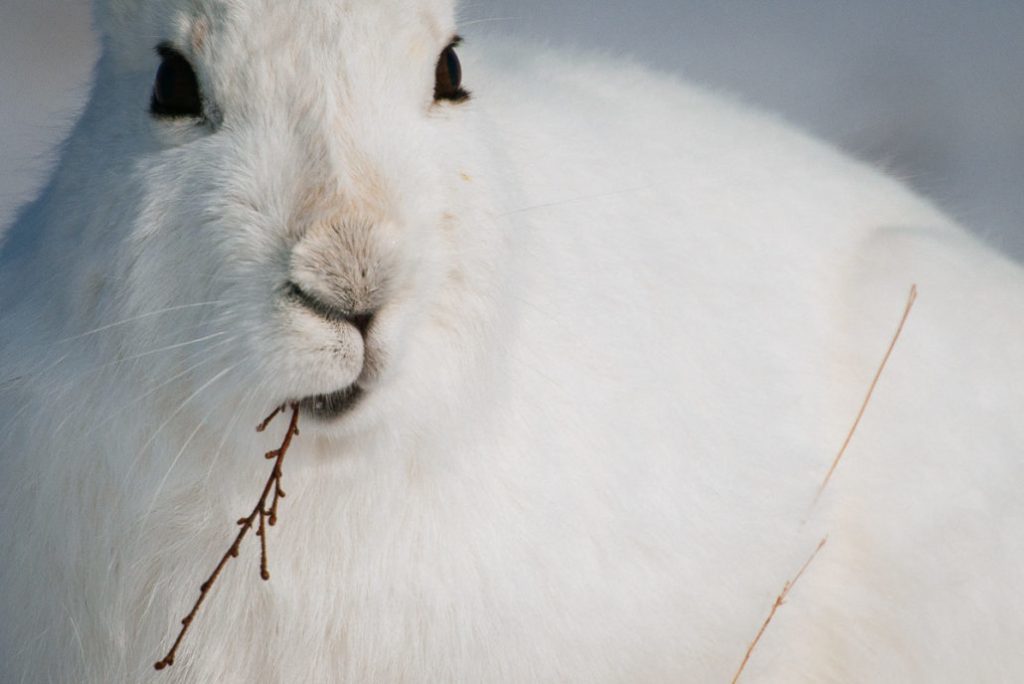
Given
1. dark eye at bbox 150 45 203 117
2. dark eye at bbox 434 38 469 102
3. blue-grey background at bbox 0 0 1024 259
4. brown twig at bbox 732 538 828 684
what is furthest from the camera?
blue-grey background at bbox 0 0 1024 259

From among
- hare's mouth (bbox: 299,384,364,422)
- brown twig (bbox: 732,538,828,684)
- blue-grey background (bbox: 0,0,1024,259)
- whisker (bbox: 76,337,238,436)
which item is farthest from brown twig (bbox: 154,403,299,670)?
blue-grey background (bbox: 0,0,1024,259)

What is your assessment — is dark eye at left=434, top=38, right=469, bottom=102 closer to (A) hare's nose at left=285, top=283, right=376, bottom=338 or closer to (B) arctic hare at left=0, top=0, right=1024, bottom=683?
(B) arctic hare at left=0, top=0, right=1024, bottom=683

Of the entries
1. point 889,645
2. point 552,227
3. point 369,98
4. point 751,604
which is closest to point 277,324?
point 369,98

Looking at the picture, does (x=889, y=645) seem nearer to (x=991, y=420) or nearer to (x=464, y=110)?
(x=991, y=420)

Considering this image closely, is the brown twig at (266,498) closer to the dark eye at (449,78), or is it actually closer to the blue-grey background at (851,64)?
the dark eye at (449,78)

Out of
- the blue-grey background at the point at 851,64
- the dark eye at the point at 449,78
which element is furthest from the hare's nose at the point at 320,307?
the blue-grey background at the point at 851,64

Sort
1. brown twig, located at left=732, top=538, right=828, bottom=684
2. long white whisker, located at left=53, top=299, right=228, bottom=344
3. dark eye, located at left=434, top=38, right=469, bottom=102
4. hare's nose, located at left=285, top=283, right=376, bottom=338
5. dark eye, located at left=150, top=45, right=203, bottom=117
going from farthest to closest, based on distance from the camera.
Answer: brown twig, located at left=732, top=538, right=828, bottom=684, dark eye, located at left=434, top=38, right=469, bottom=102, dark eye, located at left=150, top=45, right=203, bottom=117, long white whisker, located at left=53, top=299, right=228, bottom=344, hare's nose, located at left=285, top=283, right=376, bottom=338
